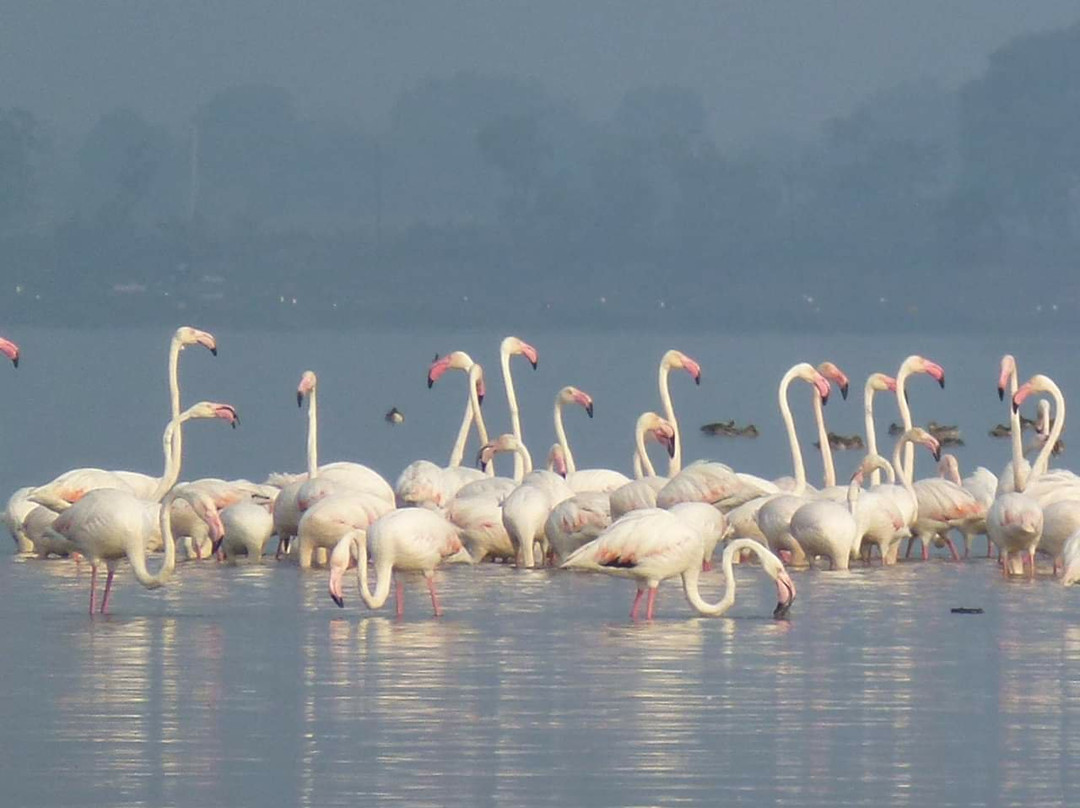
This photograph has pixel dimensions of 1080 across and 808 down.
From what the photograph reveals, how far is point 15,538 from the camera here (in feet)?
57.7

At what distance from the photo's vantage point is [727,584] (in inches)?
535

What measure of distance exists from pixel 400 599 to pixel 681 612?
4.59 feet

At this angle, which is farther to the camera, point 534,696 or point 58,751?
point 534,696

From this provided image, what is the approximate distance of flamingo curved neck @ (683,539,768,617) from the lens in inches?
537

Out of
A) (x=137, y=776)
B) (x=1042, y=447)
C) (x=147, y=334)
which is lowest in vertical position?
(x=137, y=776)

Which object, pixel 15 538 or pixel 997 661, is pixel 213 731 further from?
pixel 15 538

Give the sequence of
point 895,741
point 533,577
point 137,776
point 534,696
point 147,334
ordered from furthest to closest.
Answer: point 147,334 < point 533,577 < point 534,696 < point 895,741 < point 137,776

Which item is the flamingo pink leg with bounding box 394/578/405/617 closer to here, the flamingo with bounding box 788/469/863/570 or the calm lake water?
the calm lake water

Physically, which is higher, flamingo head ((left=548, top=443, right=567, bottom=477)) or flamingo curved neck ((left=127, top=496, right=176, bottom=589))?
flamingo head ((left=548, top=443, right=567, bottom=477))

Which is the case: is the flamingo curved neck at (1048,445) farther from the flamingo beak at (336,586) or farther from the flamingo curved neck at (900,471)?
the flamingo beak at (336,586)

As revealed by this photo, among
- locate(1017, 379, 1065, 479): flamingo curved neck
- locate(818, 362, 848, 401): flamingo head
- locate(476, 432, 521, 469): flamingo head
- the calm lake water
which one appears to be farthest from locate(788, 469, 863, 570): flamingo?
locate(818, 362, 848, 401): flamingo head

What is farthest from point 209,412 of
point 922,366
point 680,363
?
point 922,366

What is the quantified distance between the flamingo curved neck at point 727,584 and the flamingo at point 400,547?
1.19 metres

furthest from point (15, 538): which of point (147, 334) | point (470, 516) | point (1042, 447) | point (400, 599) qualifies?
point (147, 334)
